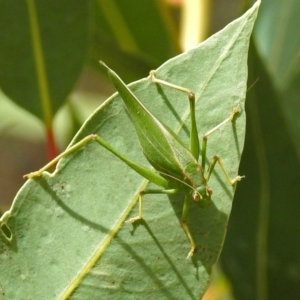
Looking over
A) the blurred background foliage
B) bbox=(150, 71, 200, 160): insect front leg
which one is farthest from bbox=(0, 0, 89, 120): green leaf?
bbox=(150, 71, 200, 160): insect front leg

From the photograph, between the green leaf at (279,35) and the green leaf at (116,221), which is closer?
the green leaf at (116,221)

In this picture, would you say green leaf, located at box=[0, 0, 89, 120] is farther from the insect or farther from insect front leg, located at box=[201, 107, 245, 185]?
insect front leg, located at box=[201, 107, 245, 185]

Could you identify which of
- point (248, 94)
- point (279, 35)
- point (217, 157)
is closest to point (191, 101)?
point (217, 157)

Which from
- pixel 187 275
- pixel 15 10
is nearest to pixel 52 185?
pixel 187 275

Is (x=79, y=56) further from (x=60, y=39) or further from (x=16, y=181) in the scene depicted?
(x=16, y=181)

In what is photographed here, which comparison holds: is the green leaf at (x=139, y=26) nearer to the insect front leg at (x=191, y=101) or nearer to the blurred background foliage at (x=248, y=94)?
the blurred background foliage at (x=248, y=94)

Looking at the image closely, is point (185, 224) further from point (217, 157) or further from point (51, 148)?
point (51, 148)

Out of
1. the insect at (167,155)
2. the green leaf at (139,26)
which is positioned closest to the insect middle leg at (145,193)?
the insect at (167,155)
